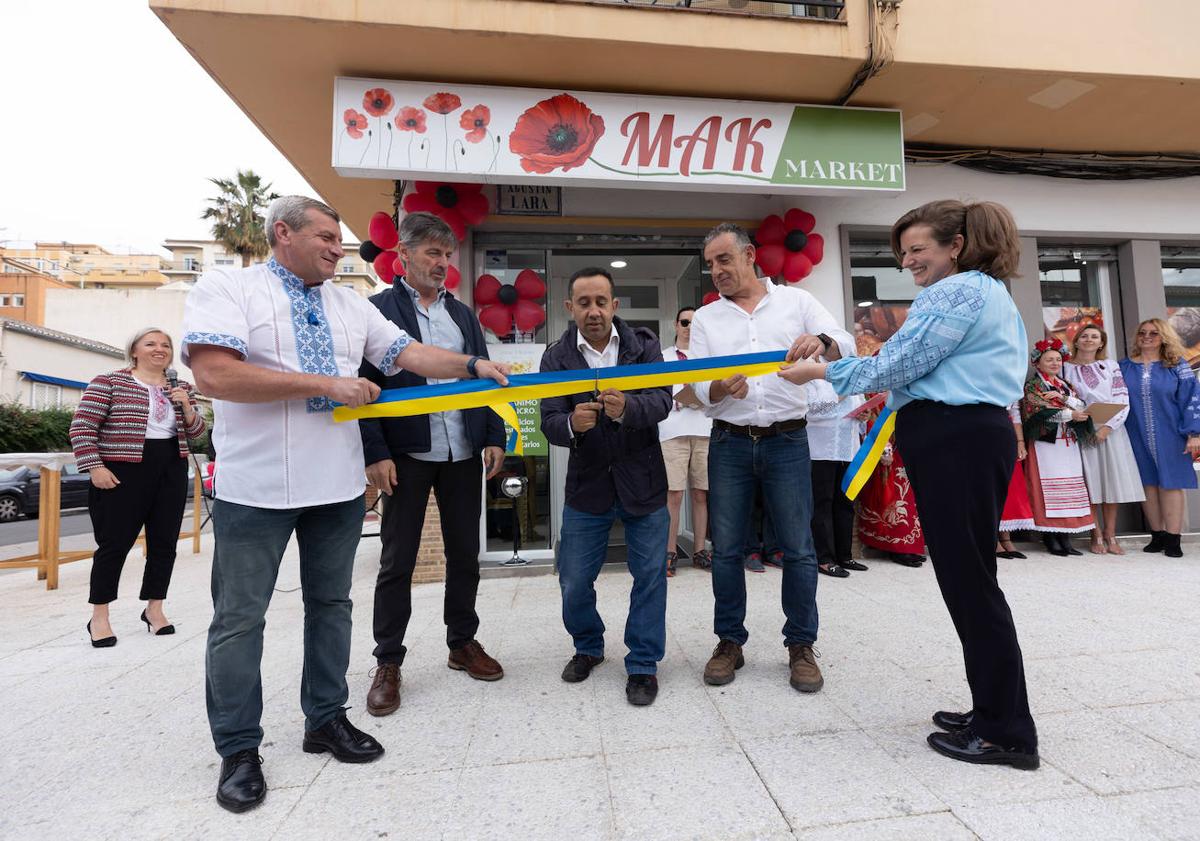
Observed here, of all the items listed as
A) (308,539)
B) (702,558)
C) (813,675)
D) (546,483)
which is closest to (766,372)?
(813,675)

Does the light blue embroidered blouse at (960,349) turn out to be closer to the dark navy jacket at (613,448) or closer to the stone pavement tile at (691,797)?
Answer: the dark navy jacket at (613,448)

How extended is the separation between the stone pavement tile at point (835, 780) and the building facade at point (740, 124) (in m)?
3.32

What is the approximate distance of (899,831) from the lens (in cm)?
157

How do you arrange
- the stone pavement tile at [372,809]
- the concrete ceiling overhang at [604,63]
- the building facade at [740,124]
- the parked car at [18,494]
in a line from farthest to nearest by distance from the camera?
the parked car at [18,494]
the building facade at [740,124]
the concrete ceiling overhang at [604,63]
the stone pavement tile at [372,809]

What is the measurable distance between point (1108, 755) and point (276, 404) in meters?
3.07

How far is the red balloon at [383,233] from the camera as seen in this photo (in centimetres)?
490

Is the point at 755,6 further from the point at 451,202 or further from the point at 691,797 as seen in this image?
the point at 691,797

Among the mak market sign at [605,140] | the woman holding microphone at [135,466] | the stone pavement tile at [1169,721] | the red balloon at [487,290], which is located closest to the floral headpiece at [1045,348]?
the mak market sign at [605,140]

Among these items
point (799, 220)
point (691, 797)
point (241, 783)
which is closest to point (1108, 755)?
point (691, 797)

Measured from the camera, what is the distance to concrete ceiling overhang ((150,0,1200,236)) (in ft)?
12.3

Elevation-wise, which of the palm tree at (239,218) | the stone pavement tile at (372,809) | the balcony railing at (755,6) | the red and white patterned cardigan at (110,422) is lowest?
the stone pavement tile at (372,809)

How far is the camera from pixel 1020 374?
1960 millimetres

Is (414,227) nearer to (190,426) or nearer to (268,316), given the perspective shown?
(268,316)

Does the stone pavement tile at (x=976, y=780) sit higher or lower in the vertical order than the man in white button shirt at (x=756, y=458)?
lower
